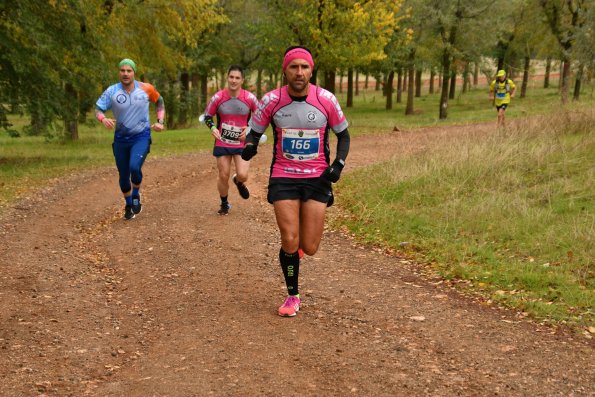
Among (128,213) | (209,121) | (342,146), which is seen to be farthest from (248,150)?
(128,213)

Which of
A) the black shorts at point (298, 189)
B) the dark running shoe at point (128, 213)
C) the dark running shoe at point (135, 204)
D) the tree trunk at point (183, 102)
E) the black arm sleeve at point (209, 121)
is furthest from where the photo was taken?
the tree trunk at point (183, 102)

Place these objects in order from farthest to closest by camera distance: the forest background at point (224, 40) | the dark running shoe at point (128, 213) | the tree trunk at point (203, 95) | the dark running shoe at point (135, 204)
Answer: the tree trunk at point (203, 95)
the forest background at point (224, 40)
the dark running shoe at point (135, 204)
the dark running shoe at point (128, 213)

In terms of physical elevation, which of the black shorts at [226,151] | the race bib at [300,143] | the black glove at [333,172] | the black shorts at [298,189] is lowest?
the black shorts at [226,151]

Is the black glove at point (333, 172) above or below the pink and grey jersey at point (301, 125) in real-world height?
below

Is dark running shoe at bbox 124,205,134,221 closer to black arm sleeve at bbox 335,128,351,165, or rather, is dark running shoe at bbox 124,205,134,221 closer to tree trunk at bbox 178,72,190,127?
black arm sleeve at bbox 335,128,351,165

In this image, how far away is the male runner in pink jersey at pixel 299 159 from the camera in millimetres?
5902

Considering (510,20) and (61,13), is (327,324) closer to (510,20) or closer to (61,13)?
(61,13)

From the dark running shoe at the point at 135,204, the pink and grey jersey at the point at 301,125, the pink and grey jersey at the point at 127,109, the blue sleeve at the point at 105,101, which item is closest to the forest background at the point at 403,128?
the pink and grey jersey at the point at 301,125

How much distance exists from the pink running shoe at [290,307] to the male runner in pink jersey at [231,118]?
425cm

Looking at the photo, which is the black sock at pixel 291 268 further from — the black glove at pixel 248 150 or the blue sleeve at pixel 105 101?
the blue sleeve at pixel 105 101

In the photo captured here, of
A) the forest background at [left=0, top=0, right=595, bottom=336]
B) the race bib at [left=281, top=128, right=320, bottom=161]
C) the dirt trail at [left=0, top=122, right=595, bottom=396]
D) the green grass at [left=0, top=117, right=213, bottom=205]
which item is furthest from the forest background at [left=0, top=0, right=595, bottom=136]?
the race bib at [left=281, top=128, right=320, bottom=161]

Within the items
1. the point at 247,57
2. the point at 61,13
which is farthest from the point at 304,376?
the point at 247,57

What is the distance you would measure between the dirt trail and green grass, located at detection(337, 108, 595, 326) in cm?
55

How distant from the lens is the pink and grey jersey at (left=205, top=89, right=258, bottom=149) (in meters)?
10.2
